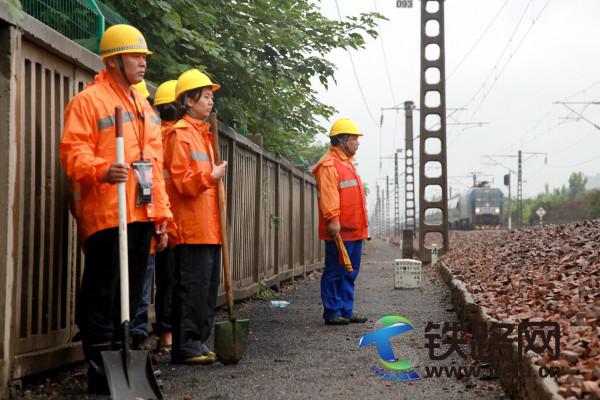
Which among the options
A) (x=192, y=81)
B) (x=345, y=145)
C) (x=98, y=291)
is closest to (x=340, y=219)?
(x=345, y=145)

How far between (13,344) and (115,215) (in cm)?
83

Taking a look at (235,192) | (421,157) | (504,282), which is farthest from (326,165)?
(421,157)

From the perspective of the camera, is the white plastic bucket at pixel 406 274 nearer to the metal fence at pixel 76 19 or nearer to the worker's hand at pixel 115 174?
the metal fence at pixel 76 19

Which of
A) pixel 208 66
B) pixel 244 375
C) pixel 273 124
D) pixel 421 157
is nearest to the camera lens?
pixel 244 375

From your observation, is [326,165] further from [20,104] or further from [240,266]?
[20,104]

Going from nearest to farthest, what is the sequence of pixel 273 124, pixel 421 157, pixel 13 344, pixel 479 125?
1. pixel 13 344
2. pixel 273 124
3. pixel 421 157
4. pixel 479 125

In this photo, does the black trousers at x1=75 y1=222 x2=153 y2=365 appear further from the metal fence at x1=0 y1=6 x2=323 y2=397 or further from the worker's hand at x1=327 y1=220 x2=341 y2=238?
the worker's hand at x1=327 y1=220 x2=341 y2=238

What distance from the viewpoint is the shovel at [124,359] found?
4.18m

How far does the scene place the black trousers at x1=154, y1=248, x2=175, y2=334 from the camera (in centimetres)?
606

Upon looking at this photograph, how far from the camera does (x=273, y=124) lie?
1117 centimetres

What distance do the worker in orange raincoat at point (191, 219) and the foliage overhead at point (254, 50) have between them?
2.04 metres

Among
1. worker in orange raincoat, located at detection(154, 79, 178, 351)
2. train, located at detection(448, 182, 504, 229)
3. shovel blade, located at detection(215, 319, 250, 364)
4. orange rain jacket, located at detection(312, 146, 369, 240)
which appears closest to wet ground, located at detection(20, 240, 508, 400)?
shovel blade, located at detection(215, 319, 250, 364)

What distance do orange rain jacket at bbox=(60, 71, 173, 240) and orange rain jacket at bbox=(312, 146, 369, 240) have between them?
3.31 meters

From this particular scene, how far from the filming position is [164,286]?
20.0 feet
